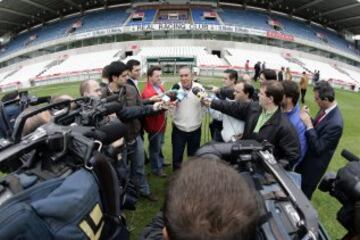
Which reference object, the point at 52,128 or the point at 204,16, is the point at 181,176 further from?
the point at 204,16

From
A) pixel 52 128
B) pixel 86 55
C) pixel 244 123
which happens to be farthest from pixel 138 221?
pixel 86 55

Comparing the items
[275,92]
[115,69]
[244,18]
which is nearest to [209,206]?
[275,92]

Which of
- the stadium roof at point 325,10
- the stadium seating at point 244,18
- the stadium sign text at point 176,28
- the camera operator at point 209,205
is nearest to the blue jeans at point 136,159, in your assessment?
the camera operator at point 209,205

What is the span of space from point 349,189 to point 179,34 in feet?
Answer: 107

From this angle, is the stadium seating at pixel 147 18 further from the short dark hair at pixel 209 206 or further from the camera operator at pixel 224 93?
the short dark hair at pixel 209 206

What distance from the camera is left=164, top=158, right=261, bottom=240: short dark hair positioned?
85 centimetres

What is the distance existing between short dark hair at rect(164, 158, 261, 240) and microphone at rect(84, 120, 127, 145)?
801 millimetres

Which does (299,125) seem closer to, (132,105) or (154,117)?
(132,105)

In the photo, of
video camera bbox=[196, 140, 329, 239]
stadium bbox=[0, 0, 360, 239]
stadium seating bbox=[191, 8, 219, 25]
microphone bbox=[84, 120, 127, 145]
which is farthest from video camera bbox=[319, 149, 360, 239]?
stadium seating bbox=[191, 8, 219, 25]

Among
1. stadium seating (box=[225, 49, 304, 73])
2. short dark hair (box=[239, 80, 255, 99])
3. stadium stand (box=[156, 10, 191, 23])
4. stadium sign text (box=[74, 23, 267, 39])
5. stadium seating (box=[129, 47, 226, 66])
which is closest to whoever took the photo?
short dark hair (box=[239, 80, 255, 99])

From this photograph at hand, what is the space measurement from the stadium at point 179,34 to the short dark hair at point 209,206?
2521 cm

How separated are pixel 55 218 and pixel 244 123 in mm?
3218

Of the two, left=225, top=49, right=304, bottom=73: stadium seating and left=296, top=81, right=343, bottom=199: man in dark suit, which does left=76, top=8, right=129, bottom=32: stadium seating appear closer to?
left=225, top=49, right=304, bottom=73: stadium seating

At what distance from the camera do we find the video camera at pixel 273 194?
1031 mm
